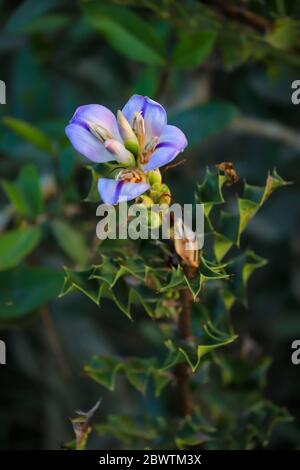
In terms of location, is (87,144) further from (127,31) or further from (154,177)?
(127,31)

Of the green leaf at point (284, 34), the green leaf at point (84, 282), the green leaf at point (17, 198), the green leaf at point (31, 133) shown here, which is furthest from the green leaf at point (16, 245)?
the green leaf at point (284, 34)

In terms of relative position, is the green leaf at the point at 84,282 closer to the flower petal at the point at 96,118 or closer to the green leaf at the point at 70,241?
the flower petal at the point at 96,118

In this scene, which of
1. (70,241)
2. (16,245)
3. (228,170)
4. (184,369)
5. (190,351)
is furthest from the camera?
(70,241)

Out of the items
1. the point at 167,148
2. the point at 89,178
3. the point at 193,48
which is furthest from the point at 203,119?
the point at 167,148

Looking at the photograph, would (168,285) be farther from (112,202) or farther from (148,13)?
(148,13)

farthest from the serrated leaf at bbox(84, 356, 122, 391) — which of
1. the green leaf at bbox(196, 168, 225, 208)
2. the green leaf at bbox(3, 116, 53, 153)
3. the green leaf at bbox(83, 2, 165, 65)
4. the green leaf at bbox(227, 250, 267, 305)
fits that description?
the green leaf at bbox(83, 2, 165, 65)

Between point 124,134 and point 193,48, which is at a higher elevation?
point 193,48
